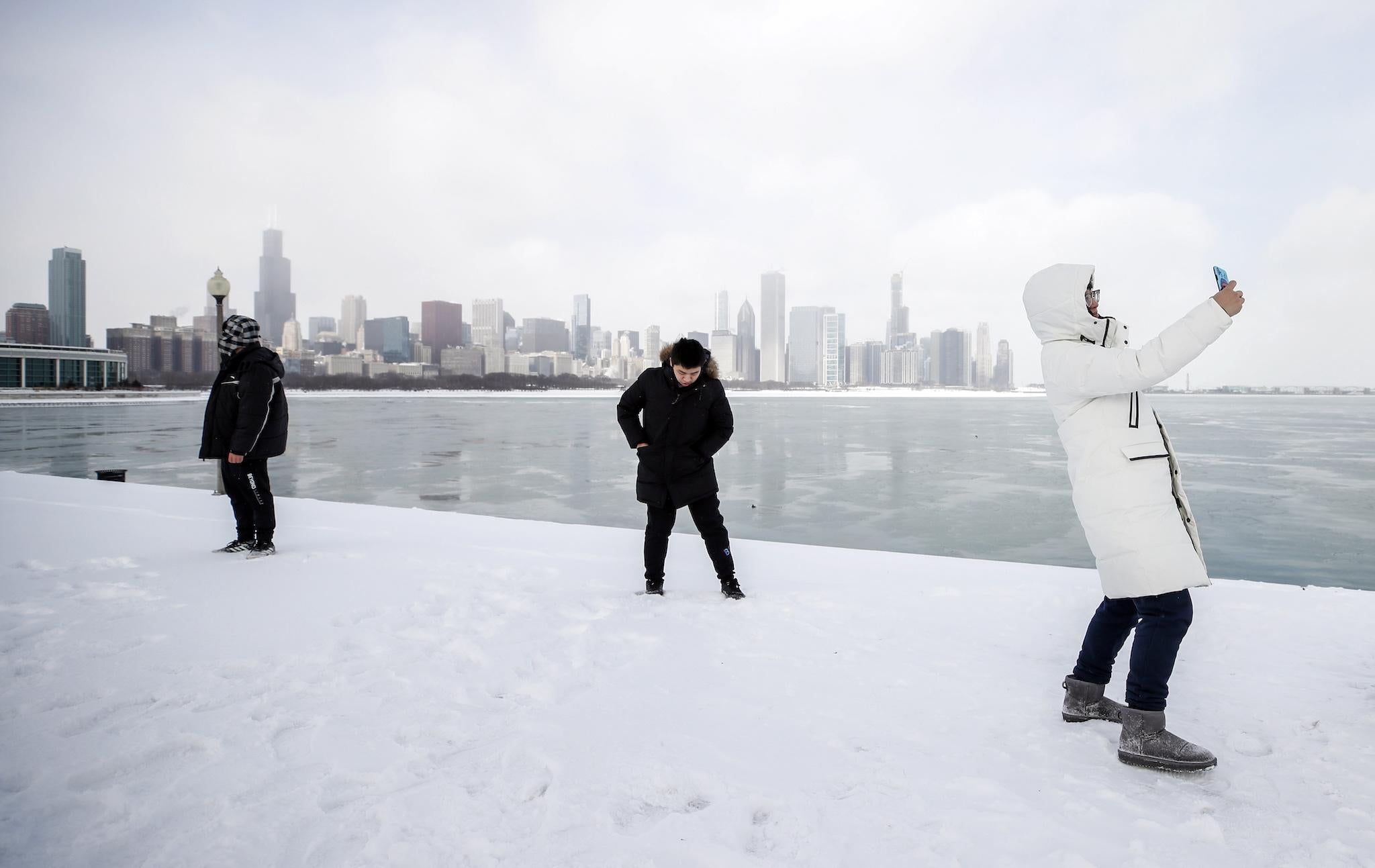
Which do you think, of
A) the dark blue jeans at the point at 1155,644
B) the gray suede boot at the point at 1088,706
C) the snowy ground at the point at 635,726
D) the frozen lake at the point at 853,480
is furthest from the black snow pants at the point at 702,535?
the frozen lake at the point at 853,480

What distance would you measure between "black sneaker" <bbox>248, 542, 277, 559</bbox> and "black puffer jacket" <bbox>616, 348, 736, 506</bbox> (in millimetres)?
2749

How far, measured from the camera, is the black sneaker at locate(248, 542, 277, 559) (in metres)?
5.08

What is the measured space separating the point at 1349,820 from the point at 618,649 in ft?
8.22

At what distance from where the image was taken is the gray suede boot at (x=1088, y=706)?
2.66m

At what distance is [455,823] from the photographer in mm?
1986

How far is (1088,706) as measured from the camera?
2.66m

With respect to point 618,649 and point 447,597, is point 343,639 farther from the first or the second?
point 618,649

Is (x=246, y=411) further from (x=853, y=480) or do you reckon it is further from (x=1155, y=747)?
(x=853, y=480)

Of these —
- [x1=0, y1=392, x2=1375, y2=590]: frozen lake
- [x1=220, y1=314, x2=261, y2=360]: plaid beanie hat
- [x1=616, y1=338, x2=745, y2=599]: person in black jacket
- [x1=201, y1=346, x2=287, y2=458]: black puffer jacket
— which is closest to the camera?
[x1=616, y1=338, x2=745, y2=599]: person in black jacket

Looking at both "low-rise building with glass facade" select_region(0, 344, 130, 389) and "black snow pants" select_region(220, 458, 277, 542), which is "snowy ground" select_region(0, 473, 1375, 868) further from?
"low-rise building with glass facade" select_region(0, 344, 130, 389)

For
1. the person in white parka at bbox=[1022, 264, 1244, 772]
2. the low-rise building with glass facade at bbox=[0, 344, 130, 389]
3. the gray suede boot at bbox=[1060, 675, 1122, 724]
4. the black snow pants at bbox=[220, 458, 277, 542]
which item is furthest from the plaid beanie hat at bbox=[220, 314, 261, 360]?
the low-rise building with glass facade at bbox=[0, 344, 130, 389]

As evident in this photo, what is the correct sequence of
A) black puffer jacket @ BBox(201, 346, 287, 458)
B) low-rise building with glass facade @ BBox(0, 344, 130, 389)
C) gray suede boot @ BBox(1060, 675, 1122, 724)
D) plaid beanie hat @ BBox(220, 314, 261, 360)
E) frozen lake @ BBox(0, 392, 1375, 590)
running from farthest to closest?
1. low-rise building with glass facade @ BBox(0, 344, 130, 389)
2. frozen lake @ BBox(0, 392, 1375, 590)
3. plaid beanie hat @ BBox(220, 314, 261, 360)
4. black puffer jacket @ BBox(201, 346, 287, 458)
5. gray suede boot @ BBox(1060, 675, 1122, 724)

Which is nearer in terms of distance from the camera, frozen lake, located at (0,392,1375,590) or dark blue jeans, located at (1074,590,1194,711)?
dark blue jeans, located at (1074,590,1194,711)

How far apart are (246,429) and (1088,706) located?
16.8 ft
